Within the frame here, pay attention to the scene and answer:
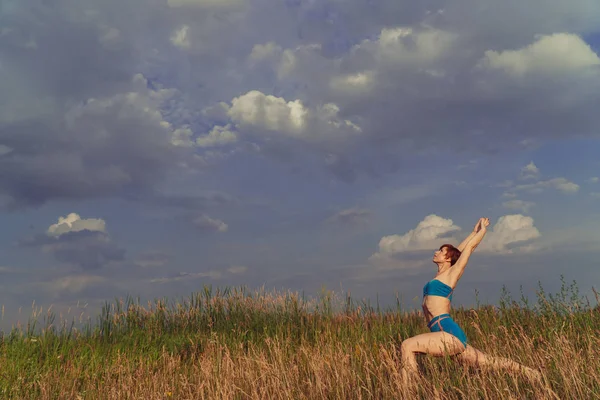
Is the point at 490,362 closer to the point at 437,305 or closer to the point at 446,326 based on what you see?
the point at 446,326

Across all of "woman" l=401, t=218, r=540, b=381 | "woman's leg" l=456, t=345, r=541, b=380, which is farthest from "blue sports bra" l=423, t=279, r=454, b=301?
"woman's leg" l=456, t=345, r=541, b=380

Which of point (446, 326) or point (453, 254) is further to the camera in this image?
point (453, 254)

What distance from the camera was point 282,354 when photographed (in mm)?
10516

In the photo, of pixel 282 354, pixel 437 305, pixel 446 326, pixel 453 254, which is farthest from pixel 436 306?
pixel 282 354

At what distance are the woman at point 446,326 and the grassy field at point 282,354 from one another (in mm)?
198

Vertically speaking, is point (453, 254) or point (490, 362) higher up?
point (453, 254)

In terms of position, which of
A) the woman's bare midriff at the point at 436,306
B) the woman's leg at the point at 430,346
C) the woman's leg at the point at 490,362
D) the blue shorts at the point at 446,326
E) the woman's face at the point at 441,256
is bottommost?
the woman's leg at the point at 490,362

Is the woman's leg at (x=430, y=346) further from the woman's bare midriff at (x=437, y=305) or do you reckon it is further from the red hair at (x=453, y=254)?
the red hair at (x=453, y=254)

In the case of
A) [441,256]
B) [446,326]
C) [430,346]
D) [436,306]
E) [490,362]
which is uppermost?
[441,256]

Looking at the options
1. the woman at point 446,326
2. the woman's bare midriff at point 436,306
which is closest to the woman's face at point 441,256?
the woman at point 446,326

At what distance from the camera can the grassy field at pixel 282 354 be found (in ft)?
23.3

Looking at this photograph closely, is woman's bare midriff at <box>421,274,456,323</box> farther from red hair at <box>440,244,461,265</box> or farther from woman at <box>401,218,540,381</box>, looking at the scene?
red hair at <box>440,244,461,265</box>

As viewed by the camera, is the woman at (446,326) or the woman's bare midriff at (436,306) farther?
the woman's bare midriff at (436,306)

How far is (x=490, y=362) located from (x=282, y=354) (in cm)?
454
